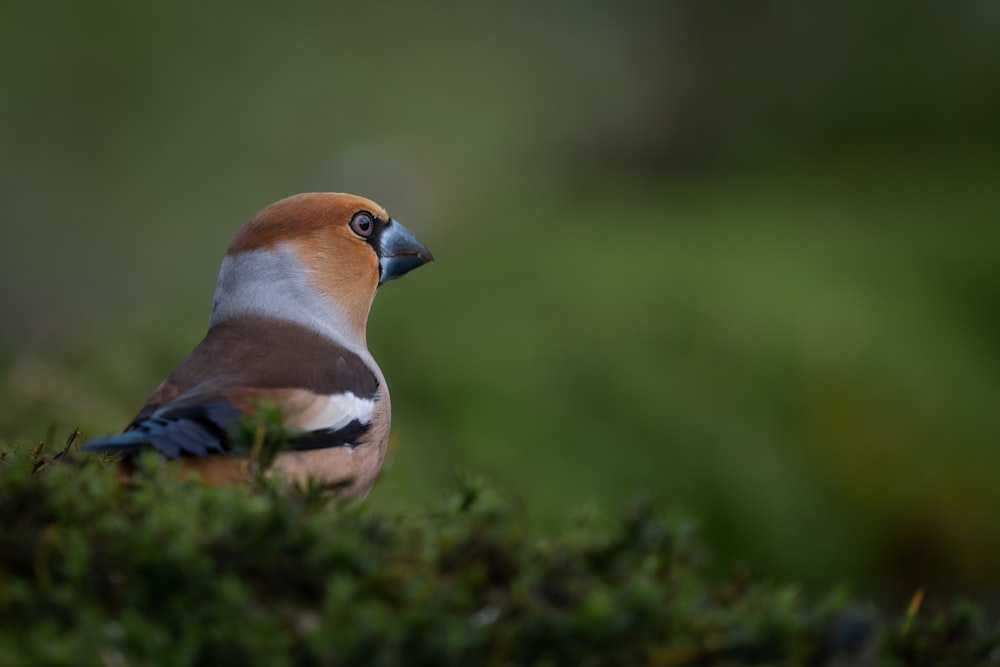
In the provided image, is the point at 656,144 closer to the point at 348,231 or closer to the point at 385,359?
the point at 385,359

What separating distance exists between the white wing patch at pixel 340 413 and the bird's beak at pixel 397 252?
107 centimetres

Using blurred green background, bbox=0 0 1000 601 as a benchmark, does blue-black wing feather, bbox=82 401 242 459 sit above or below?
below

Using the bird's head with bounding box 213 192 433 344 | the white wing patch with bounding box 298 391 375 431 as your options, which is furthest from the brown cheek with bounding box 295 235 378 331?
the white wing patch with bounding box 298 391 375 431

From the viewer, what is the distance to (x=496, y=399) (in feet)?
28.2

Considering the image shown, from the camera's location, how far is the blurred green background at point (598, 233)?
332 inches

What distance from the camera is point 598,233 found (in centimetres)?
1274

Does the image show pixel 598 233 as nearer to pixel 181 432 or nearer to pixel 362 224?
pixel 362 224

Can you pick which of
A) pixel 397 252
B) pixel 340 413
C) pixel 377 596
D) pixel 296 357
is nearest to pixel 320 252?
pixel 397 252

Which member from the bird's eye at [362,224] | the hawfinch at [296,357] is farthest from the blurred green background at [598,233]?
the bird's eye at [362,224]

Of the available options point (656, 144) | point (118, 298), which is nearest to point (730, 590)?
point (656, 144)

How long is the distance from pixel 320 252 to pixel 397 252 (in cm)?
40

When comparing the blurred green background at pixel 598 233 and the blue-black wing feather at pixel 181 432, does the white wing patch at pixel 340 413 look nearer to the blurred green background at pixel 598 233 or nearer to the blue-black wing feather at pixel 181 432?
the blue-black wing feather at pixel 181 432

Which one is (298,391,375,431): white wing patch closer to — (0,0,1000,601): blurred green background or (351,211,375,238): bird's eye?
(351,211,375,238): bird's eye

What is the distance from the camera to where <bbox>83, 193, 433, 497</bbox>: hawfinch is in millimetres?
3234
